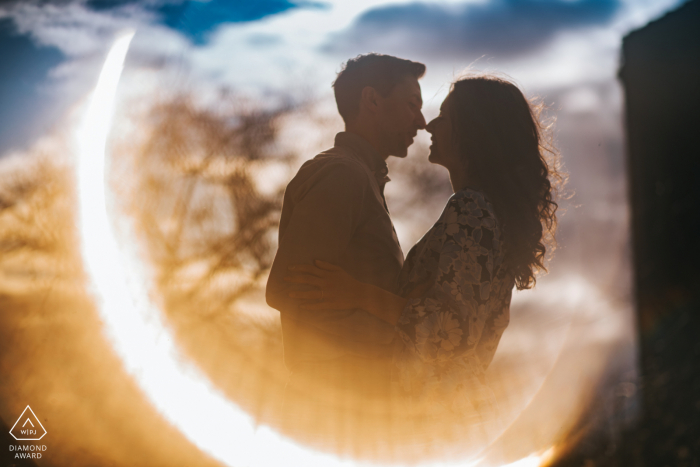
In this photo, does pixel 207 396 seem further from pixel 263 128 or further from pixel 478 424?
pixel 263 128

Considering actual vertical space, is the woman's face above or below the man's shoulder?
above

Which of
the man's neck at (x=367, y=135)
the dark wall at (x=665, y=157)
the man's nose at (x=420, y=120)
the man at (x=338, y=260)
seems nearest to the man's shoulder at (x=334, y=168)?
the man at (x=338, y=260)

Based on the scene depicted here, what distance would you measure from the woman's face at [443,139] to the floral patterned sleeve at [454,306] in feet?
0.91

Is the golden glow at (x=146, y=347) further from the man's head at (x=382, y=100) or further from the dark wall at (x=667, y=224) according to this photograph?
the man's head at (x=382, y=100)

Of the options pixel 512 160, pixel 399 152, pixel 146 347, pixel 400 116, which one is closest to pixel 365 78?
pixel 400 116

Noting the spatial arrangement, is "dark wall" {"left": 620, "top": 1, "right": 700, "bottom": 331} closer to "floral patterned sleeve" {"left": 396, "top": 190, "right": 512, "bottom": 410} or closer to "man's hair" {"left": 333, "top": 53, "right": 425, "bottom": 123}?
"floral patterned sleeve" {"left": 396, "top": 190, "right": 512, "bottom": 410}

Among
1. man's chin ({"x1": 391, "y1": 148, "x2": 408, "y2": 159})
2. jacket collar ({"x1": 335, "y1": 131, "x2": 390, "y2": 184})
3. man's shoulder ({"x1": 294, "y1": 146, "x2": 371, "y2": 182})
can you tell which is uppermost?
man's chin ({"x1": 391, "y1": 148, "x2": 408, "y2": 159})

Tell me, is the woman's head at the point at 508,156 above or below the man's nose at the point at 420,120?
below

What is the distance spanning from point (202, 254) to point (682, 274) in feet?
9.27

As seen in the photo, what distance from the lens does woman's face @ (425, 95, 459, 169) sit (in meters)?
1.69

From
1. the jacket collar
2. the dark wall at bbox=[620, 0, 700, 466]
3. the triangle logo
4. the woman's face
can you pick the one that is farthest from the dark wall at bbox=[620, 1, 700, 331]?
the triangle logo

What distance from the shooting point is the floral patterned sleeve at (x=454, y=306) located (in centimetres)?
130

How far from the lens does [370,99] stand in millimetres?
1912

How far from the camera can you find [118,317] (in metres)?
2.12
